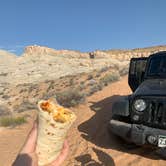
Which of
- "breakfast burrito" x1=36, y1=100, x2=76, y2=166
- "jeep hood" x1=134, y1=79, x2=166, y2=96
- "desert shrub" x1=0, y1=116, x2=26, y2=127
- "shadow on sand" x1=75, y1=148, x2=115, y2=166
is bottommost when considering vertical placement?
"desert shrub" x1=0, y1=116, x2=26, y2=127

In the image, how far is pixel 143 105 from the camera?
718cm

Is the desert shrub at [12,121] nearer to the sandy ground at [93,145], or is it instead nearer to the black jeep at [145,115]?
the sandy ground at [93,145]

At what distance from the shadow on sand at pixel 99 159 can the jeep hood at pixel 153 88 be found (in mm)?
1365

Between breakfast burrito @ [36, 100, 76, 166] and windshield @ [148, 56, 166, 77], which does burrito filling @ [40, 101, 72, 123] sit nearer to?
breakfast burrito @ [36, 100, 76, 166]

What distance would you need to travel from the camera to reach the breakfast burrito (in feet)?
6.57

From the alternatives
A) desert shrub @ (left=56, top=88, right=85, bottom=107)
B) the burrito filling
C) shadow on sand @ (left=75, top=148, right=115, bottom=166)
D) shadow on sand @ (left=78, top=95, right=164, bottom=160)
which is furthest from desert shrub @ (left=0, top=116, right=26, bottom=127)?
the burrito filling

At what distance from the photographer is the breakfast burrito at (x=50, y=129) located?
6.57ft

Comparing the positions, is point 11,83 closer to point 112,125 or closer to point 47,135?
point 112,125

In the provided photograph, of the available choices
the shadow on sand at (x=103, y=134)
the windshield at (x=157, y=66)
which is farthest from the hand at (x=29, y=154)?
the windshield at (x=157, y=66)

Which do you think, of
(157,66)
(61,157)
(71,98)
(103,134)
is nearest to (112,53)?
(71,98)

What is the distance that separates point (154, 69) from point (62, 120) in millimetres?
6953

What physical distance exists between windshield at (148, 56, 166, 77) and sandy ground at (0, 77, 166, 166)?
1.64 m

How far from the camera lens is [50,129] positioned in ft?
6.56

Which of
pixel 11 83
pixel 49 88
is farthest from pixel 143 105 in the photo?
pixel 11 83
